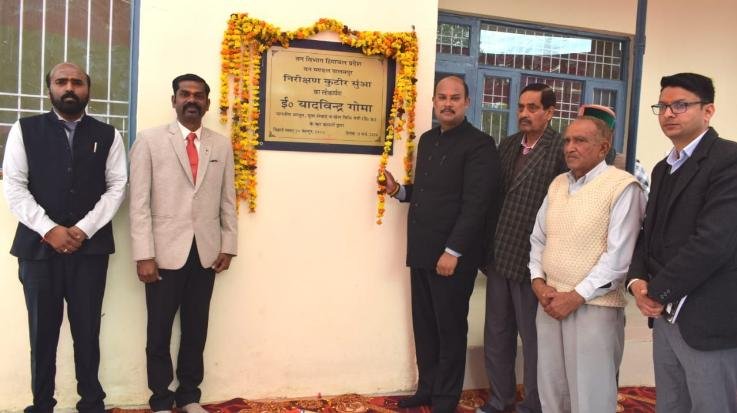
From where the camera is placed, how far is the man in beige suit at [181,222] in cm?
274

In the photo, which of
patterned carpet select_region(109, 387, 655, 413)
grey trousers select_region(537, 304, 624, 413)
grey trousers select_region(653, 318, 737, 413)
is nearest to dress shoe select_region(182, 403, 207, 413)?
patterned carpet select_region(109, 387, 655, 413)

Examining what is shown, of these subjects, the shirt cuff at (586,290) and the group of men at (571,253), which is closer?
the group of men at (571,253)

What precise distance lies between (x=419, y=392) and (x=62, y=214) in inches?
74.7

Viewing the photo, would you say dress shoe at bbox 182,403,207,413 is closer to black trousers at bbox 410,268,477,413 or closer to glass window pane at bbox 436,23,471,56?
black trousers at bbox 410,268,477,413

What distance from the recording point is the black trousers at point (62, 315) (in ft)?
8.52

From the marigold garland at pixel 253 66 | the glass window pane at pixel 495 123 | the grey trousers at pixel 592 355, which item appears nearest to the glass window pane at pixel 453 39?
the glass window pane at pixel 495 123

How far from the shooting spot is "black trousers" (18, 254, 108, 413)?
2.60m

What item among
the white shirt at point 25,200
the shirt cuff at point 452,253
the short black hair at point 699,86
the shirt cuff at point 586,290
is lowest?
the shirt cuff at point 586,290

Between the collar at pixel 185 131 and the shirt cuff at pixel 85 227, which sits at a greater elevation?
the collar at pixel 185 131

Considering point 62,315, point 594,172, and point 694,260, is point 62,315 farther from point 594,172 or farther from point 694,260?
point 694,260

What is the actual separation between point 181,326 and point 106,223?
61cm

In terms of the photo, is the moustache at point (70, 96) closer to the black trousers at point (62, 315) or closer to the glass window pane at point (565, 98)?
the black trousers at point (62, 315)

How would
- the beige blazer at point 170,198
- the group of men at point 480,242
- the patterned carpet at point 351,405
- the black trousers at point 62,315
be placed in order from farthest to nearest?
the patterned carpet at point 351,405 < the beige blazer at point 170,198 < the black trousers at point 62,315 < the group of men at point 480,242

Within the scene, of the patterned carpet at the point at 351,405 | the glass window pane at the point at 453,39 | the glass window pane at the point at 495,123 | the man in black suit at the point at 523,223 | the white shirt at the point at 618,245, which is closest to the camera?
the white shirt at the point at 618,245
